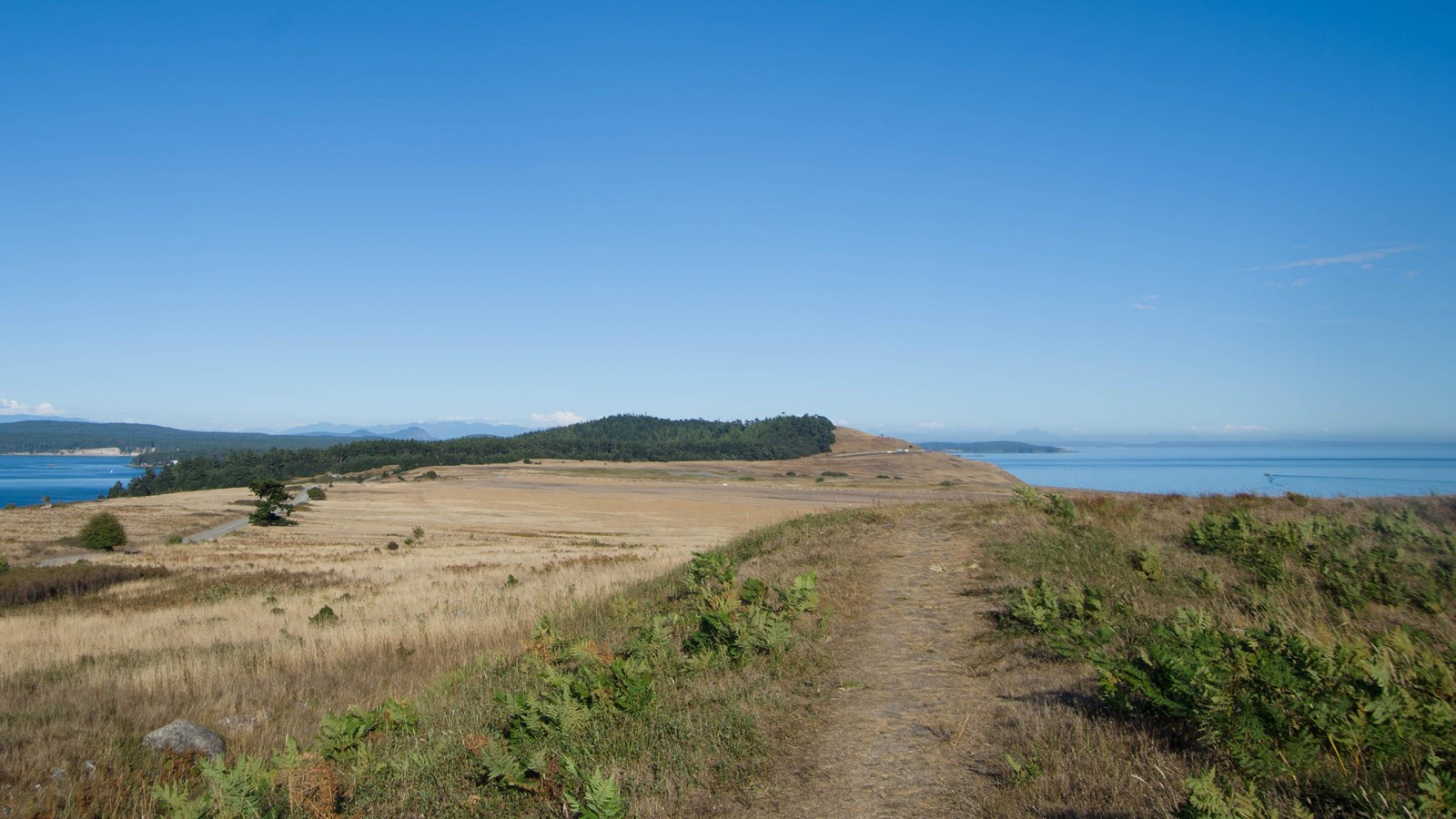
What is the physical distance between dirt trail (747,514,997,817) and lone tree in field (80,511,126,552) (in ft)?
161

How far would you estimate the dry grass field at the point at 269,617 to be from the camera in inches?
392

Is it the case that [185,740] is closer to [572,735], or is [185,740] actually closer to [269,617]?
[572,735]

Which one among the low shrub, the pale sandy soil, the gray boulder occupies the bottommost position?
the pale sandy soil

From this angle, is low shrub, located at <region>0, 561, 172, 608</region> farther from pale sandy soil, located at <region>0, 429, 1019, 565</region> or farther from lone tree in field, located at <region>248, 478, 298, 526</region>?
lone tree in field, located at <region>248, 478, 298, 526</region>

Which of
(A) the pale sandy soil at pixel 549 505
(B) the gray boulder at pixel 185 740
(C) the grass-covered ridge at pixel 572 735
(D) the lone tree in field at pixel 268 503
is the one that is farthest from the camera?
(D) the lone tree in field at pixel 268 503

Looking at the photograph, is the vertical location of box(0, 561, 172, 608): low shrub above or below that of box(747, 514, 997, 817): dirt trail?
below

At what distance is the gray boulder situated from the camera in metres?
8.99

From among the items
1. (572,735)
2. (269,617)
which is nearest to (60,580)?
(269,617)

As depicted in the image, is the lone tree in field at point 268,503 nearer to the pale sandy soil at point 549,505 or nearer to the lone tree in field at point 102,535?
the pale sandy soil at point 549,505

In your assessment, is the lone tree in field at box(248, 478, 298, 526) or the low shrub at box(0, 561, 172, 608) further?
the lone tree in field at box(248, 478, 298, 526)

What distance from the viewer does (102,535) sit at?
45000 mm

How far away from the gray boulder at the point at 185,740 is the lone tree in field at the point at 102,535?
148 ft

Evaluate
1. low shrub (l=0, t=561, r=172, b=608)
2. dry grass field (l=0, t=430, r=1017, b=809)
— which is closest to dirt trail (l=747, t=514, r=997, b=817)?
dry grass field (l=0, t=430, r=1017, b=809)

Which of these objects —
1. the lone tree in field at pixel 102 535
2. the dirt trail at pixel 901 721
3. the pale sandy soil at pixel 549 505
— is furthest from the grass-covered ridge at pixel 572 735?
the lone tree in field at pixel 102 535
